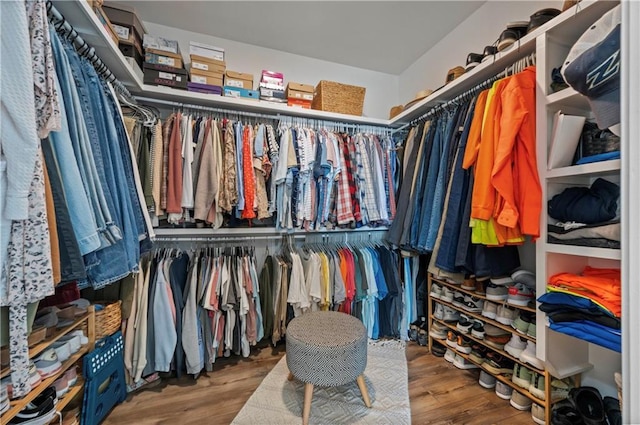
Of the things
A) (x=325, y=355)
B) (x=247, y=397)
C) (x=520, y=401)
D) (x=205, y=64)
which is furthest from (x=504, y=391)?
(x=205, y=64)

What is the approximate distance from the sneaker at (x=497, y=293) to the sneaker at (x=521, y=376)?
34 centimetres

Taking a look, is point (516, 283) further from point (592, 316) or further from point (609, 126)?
point (609, 126)

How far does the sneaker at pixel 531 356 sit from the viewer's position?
1190mm

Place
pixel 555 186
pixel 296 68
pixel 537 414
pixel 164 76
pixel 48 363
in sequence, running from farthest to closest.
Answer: pixel 296 68, pixel 164 76, pixel 537 414, pixel 555 186, pixel 48 363

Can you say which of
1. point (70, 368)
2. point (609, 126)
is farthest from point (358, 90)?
point (70, 368)

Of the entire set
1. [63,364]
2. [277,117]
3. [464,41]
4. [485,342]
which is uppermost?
[464,41]

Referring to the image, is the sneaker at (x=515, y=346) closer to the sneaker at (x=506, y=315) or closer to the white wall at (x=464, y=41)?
the sneaker at (x=506, y=315)

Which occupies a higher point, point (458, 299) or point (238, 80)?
point (238, 80)

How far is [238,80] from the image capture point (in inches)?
75.4

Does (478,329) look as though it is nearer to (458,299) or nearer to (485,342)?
(485,342)

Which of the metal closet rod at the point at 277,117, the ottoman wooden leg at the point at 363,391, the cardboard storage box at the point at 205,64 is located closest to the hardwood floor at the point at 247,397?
the ottoman wooden leg at the point at 363,391

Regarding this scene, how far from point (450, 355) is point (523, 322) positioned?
0.67 meters

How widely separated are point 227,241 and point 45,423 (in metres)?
1.26

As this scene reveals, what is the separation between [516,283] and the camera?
137 centimetres
